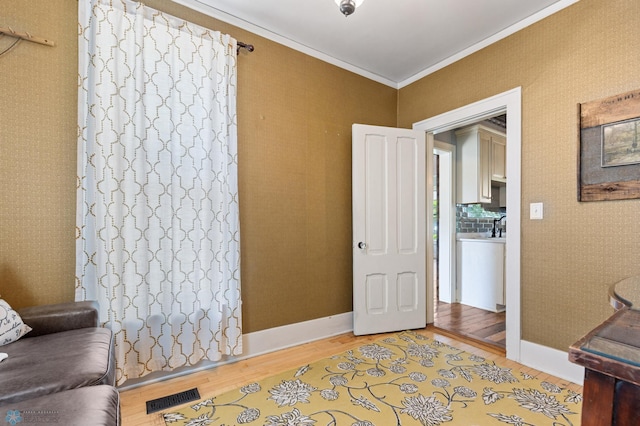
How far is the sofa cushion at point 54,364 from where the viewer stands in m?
1.12

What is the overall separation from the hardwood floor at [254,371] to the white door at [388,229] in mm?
263

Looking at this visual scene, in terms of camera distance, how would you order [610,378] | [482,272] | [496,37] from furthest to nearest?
[482,272] → [496,37] → [610,378]

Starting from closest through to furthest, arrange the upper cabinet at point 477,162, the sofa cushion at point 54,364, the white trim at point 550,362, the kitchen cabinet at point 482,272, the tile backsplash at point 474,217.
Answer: the sofa cushion at point 54,364 → the white trim at point 550,362 → the kitchen cabinet at point 482,272 → the upper cabinet at point 477,162 → the tile backsplash at point 474,217

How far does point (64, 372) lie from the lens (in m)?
1.20

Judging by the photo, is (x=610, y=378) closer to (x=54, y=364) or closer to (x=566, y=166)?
(x=54, y=364)

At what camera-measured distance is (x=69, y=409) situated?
0.98m

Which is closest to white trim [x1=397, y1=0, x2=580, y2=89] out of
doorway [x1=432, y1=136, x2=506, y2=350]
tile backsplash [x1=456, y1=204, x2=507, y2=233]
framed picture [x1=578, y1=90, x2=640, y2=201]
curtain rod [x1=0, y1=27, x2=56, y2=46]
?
framed picture [x1=578, y1=90, x2=640, y2=201]

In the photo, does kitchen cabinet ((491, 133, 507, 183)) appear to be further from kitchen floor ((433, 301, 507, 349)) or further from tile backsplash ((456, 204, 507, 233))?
kitchen floor ((433, 301, 507, 349))

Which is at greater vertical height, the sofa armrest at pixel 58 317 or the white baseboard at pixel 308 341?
the sofa armrest at pixel 58 317

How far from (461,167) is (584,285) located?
2.57 metres

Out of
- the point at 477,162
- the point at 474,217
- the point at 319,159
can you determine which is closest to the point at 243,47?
the point at 319,159

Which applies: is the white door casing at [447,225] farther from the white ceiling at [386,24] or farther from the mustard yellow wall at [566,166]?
the mustard yellow wall at [566,166]

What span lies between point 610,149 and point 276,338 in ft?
9.25

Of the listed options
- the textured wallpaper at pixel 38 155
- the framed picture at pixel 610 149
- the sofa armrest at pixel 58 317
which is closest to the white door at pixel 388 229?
the framed picture at pixel 610 149
